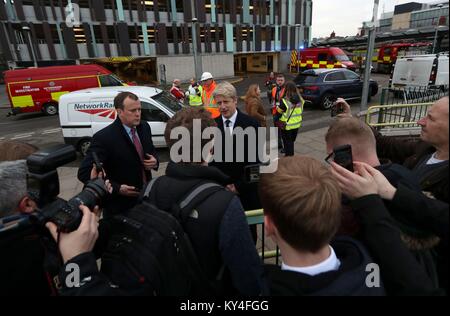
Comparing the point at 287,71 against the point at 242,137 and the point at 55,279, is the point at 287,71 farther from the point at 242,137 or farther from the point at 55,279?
the point at 55,279

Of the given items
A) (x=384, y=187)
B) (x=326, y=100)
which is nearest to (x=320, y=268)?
(x=384, y=187)

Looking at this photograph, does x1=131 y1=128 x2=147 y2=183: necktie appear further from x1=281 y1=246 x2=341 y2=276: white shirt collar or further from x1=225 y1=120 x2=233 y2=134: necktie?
x1=281 y1=246 x2=341 y2=276: white shirt collar

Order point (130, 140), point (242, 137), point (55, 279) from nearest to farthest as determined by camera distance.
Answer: point (55, 279)
point (130, 140)
point (242, 137)

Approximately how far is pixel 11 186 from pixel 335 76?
40.4 feet

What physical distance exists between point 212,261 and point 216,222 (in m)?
0.25

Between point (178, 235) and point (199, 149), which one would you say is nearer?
point (178, 235)

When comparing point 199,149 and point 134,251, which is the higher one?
point 199,149

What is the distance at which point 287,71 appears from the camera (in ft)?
113

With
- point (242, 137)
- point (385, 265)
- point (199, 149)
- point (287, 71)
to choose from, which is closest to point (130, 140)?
point (242, 137)

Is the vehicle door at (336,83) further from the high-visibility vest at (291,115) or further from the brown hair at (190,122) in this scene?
the brown hair at (190,122)

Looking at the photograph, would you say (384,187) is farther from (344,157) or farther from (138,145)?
(138,145)

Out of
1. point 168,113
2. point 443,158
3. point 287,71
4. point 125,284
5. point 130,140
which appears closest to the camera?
point 125,284

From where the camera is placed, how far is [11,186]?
1.26m
